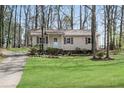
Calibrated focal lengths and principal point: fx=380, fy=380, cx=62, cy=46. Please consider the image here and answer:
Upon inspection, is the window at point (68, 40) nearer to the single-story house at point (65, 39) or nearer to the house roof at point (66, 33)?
the single-story house at point (65, 39)

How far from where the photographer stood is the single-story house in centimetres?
4272

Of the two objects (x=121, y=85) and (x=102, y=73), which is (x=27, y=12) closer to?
(x=102, y=73)

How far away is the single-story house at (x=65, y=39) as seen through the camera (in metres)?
42.7

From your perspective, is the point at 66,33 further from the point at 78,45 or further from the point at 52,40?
the point at 78,45

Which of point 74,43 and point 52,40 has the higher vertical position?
point 52,40

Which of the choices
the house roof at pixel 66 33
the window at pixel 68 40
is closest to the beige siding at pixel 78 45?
the window at pixel 68 40

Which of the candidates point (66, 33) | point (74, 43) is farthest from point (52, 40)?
point (74, 43)

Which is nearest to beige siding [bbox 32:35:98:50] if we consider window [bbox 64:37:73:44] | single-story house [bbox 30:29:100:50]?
single-story house [bbox 30:29:100:50]

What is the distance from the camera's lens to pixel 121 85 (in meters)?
14.7

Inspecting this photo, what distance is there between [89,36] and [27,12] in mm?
17726

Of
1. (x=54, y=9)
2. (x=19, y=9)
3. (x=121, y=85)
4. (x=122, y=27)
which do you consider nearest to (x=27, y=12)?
(x=19, y=9)

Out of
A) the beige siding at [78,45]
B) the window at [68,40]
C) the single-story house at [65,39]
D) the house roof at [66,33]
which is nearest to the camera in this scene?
the beige siding at [78,45]

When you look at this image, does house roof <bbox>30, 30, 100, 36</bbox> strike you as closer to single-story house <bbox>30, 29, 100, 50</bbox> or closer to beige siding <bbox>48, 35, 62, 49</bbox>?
single-story house <bbox>30, 29, 100, 50</bbox>

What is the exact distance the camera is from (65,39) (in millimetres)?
43438
